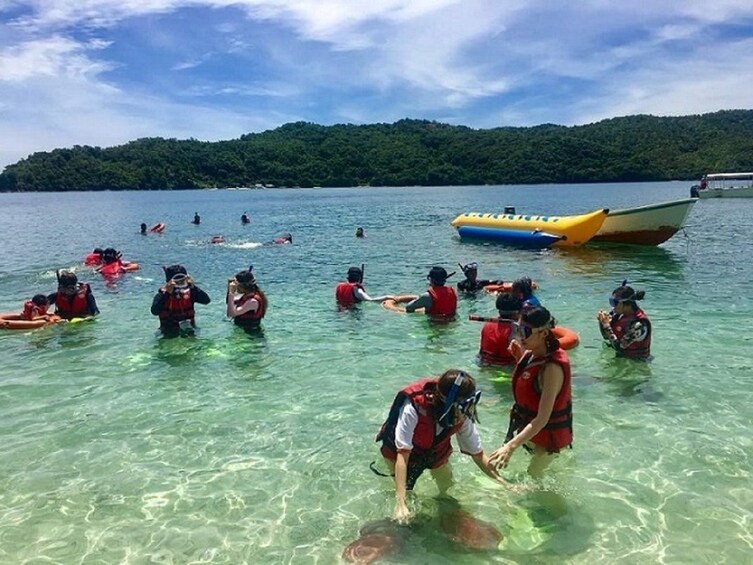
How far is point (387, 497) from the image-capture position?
5805 millimetres

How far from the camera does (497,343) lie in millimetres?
8445

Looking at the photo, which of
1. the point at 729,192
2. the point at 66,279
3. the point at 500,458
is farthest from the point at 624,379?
the point at 729,192

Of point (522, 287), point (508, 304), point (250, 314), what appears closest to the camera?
point (508, 304)

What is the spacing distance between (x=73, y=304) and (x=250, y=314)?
3665mm

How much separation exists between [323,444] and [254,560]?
2098mm

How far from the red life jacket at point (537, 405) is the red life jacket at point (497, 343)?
9.76ft

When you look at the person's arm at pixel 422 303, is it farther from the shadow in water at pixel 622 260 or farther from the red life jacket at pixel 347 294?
the shadow in water at pixel 622 260

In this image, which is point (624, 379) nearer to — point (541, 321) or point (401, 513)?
point (541, 321)

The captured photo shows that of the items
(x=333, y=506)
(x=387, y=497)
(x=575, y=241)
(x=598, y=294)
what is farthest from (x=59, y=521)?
(x=575, y=241)

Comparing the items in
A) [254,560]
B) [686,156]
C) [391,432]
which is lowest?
[254,560]

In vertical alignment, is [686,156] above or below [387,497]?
above

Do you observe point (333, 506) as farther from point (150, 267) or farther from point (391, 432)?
point (150, 267)

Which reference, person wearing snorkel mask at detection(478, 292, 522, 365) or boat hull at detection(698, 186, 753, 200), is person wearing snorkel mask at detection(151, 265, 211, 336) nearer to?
person wearing snorkel mask at detection(478, 292, 522, 365)

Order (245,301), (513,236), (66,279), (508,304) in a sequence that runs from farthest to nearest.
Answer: (513,236) → (66,279) → (245,301) → (508,304)
